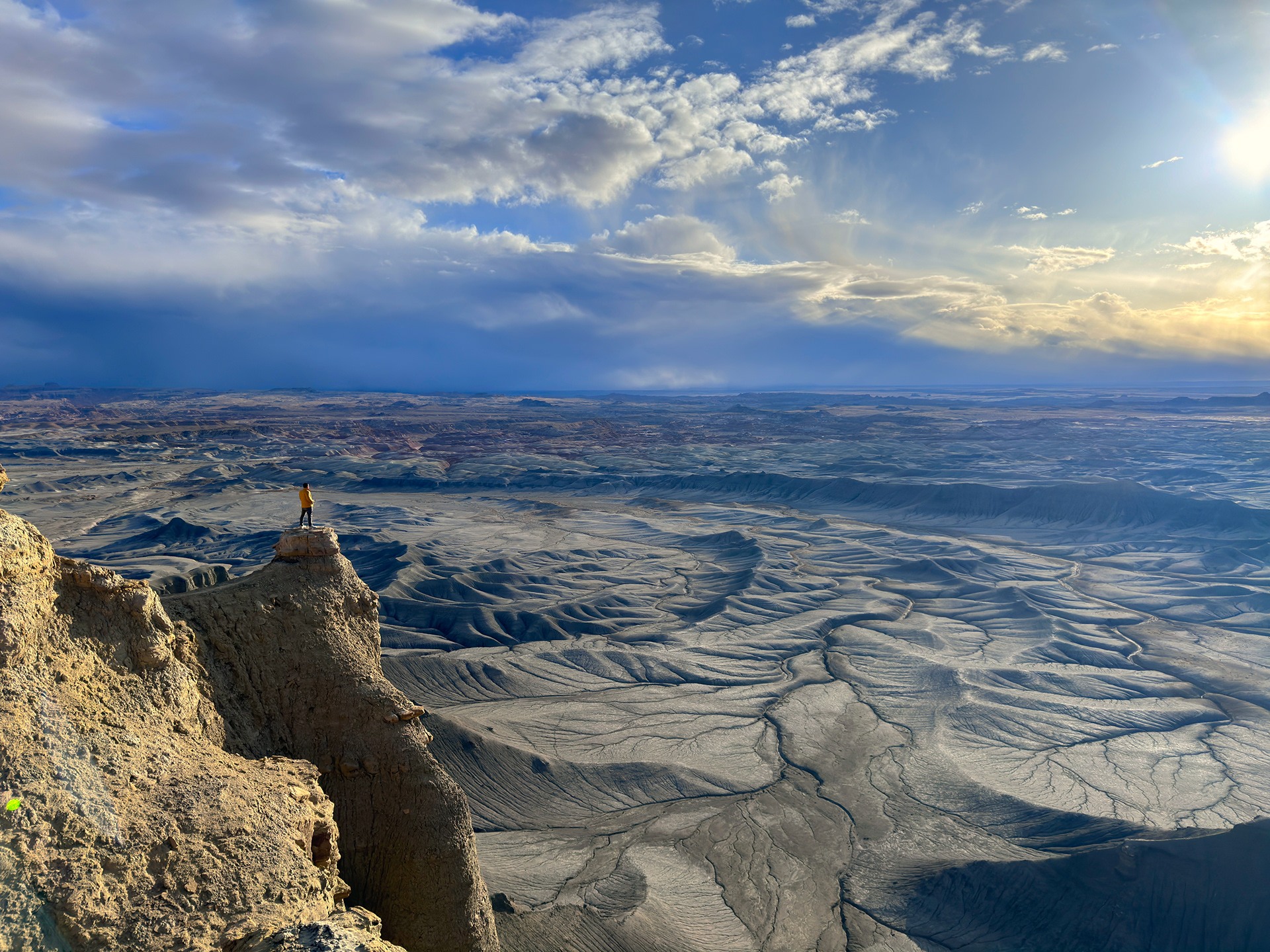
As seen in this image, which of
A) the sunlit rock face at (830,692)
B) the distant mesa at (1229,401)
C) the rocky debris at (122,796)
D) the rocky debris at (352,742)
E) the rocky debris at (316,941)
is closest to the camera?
the rocky debris at (316,941)

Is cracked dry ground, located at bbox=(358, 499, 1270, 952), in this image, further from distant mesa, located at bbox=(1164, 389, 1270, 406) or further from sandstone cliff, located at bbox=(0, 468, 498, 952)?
distant mesa, located at bbox=(1164, 389, 1270, 406)

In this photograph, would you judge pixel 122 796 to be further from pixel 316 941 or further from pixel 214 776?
pixel 316 941

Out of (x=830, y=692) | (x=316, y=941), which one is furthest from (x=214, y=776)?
(x=830, y=692)

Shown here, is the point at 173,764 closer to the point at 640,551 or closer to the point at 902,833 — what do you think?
the point at 902,833

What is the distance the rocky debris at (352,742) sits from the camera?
25.2ft

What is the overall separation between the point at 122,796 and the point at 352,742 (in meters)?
2.92

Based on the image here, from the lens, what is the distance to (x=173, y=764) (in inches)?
227

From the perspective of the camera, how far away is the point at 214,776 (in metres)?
5.89

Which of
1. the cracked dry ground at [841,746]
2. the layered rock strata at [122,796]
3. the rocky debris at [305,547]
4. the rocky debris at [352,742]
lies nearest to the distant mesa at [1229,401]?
the cracked dry ground at [841,746]

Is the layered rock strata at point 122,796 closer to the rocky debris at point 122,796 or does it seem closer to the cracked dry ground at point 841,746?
the rocky debris at point 122,796

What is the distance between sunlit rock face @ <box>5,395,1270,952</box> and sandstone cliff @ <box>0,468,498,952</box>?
96 centimetres

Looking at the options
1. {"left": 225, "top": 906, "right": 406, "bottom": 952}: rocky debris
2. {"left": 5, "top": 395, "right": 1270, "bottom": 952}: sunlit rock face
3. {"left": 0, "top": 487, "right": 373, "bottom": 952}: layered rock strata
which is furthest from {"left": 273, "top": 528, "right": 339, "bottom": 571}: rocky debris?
{"left": 225, "top": 906, "right": 406, "bottom": 952}: rocky debris

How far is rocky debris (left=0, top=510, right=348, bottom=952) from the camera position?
4621 millimetres

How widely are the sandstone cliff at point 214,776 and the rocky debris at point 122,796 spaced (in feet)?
0.04
